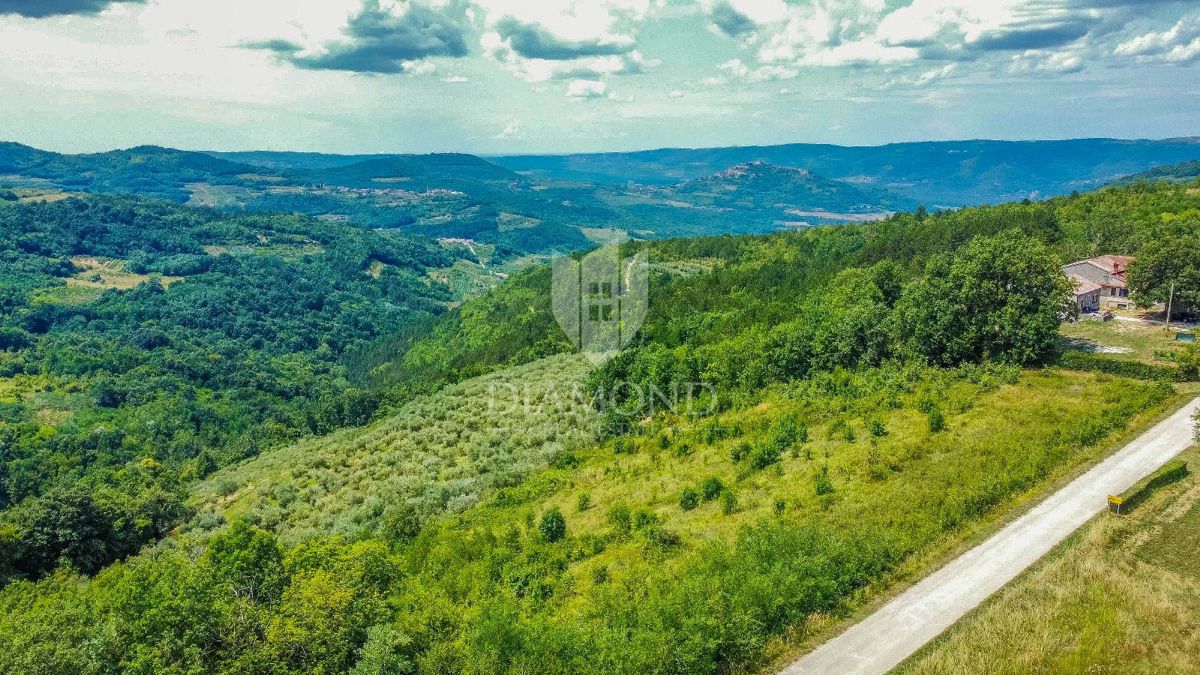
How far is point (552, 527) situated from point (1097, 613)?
20531 mm

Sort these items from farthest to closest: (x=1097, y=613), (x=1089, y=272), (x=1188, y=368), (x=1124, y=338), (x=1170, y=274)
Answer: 1. (x=1089, y=272)
2. (x=1170, y=274)
3. (x=1124, y=338)
4. (x=1188, y=368)
5. (x=1097, y=613)

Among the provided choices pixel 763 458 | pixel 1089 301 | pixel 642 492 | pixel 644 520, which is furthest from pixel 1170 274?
pixel 644 520

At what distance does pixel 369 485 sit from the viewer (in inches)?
1816

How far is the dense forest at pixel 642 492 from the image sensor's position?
18.3 m

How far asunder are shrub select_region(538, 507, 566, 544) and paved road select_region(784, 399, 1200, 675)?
15.2 m

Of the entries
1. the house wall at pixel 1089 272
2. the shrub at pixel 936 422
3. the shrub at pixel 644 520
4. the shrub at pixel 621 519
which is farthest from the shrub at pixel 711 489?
the house wall at pixel 1089 272

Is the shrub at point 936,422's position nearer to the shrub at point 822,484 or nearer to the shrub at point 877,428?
the shrub at point 877,428

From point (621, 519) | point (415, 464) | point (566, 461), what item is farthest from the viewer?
point (415, 464)

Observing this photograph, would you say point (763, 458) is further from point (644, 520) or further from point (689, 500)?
point (644, 520)

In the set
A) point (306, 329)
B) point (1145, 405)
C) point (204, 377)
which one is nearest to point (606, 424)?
point (1145, 405)

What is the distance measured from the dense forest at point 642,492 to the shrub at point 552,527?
0.52 ft

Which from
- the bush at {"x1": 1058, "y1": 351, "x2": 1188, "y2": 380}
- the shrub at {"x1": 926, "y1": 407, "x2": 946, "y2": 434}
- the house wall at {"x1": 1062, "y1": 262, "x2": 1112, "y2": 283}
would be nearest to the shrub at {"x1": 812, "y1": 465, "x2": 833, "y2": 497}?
the shrub at {"x1": 926, "y1": 407, "x2": 946, "y2": 434}

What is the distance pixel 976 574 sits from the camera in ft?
70.1

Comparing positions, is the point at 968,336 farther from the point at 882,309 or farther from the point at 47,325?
the point at 47,325
